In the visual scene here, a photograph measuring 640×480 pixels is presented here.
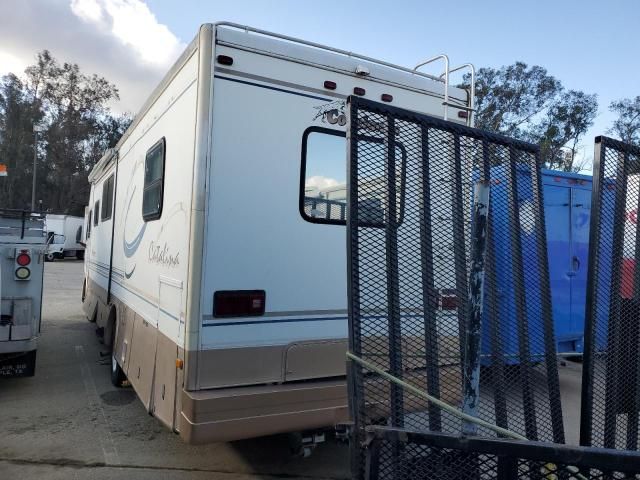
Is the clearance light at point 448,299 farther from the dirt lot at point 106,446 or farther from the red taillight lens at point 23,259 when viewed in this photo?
the red taillight lens at point 23,259

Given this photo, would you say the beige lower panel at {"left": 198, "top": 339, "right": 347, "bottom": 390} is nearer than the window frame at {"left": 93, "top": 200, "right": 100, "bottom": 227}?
Yes

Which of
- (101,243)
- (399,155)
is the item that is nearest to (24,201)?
(101,243)

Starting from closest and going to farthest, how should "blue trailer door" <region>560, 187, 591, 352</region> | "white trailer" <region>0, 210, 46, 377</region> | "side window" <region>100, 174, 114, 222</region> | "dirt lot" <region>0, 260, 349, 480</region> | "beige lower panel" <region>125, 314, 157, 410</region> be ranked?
1. "dirt lot" <region>0, 260, 349, 480</region>
2. "beige lower panel" <region>125, 314, 157, 410</region>
3. "white trailer" <region>0, 210, 46, 377</region>
4. "blue trailer door" <region>560, 187, 591, 352</region>
5. "side window" <region>100, 174, 114, 222</region>

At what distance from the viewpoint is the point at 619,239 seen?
8.19 feet

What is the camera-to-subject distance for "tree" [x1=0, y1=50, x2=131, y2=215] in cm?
4244

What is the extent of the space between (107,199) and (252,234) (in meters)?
4.60

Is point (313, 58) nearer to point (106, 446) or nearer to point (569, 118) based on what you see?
point (106, 446)

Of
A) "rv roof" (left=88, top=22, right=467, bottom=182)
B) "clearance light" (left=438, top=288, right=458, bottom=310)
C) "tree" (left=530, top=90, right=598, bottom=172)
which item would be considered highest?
"tree" (left=530, top=90, right=598, bottom=172)

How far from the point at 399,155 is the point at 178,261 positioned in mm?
1814

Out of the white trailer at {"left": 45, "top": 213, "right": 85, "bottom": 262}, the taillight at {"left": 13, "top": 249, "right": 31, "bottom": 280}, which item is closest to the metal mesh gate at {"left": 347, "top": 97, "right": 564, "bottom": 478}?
the taillight at {"left": 13, "top": 249, "right": 31, "bottom": 280}

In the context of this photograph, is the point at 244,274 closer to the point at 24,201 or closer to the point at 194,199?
the point at 194,199

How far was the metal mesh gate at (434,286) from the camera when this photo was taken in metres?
1.98

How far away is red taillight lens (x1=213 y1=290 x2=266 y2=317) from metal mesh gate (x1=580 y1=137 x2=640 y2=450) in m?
1.91

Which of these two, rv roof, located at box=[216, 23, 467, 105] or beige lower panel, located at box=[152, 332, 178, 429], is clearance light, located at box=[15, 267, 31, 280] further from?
rv roof, located at box=[216, 23, 467, 105]
